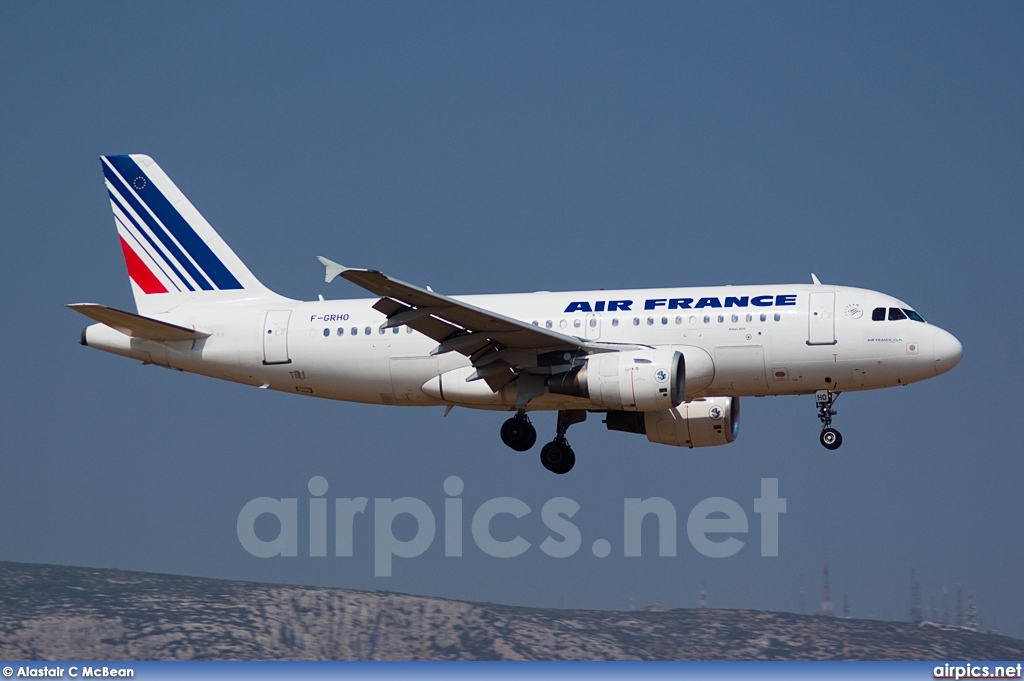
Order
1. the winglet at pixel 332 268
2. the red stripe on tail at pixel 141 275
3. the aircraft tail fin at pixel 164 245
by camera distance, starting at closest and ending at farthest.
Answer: the winglet at pixel 332 268, the aircraft tail fin at pixel 164 245, the red stripe on tail at pixel 141 275

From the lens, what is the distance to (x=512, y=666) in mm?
32469

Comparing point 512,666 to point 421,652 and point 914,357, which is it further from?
point 421,652

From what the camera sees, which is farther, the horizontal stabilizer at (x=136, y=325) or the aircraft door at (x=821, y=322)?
the horizontal stabilizer at (x=136, y=325)

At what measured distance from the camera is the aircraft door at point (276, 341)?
3975 cm

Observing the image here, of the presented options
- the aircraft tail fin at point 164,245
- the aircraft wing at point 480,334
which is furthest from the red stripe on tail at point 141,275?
the aircraft wing at point 480,334

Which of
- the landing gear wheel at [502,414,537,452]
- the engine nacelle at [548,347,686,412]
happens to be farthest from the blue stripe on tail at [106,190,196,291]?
the engine nacelle at [548,347,686,412]

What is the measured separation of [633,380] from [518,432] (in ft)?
15.0

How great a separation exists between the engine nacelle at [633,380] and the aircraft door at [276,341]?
8507 millimetres

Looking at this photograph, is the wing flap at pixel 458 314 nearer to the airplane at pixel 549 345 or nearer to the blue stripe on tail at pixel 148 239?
the airplane at pixel 549 345

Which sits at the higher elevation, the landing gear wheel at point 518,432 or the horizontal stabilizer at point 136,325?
the horizontal stabilizer at point 136,325

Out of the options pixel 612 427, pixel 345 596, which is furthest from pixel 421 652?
pixel 612 427

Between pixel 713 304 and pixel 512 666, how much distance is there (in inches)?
435

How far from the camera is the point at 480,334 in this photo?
36594 mm

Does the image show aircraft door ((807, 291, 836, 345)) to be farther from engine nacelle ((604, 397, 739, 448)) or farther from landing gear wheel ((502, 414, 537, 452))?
landing gear wheel ((502, 414, 537, 452))
